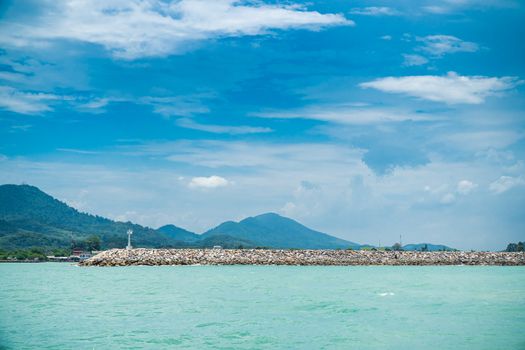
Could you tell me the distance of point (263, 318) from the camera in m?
23.5

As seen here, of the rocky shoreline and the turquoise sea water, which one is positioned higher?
the rocky shoreline

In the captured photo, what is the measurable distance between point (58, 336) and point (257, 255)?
63840 mm

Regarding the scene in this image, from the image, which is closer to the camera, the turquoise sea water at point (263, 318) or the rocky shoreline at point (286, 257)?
the turquoise sea water at point (263, 318)

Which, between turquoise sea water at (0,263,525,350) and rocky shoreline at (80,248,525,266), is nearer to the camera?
turquoise sea water at (0,263,525,350)

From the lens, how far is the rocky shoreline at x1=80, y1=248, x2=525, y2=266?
3049 inches

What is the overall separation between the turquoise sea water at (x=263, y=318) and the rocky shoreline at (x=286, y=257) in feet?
131

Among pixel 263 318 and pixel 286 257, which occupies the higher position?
pixel 286 257

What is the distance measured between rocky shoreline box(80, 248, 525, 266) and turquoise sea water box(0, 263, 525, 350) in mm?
40007

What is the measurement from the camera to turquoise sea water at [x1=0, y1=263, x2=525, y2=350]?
1858cm

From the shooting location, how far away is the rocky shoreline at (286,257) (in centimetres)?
7744

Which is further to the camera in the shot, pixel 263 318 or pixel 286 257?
pixel 286 257

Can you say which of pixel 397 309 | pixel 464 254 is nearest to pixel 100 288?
pixel 397 309

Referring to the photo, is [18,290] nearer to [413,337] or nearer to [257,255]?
[413,337]

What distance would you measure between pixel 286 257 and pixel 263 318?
58.8 metres
